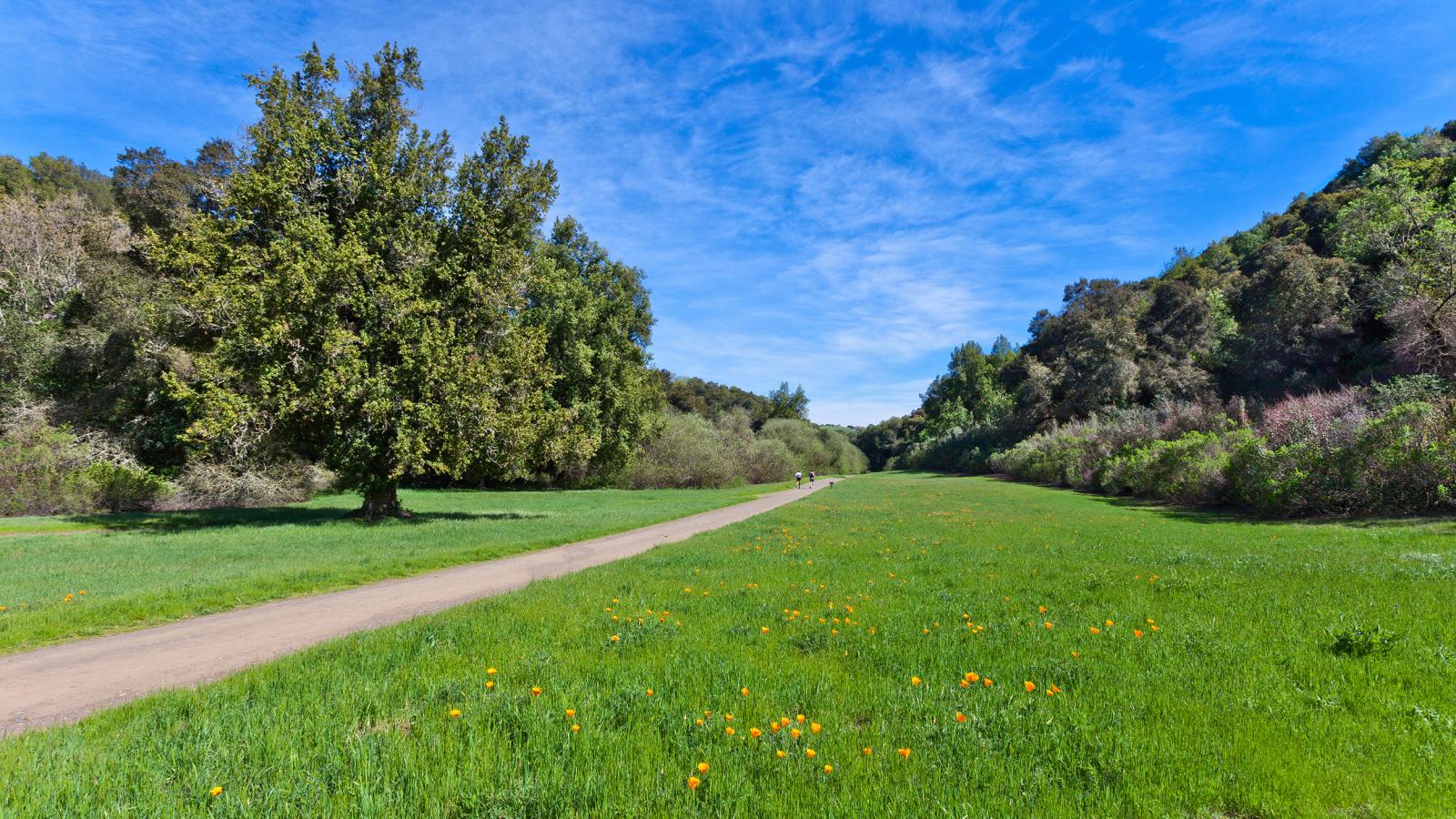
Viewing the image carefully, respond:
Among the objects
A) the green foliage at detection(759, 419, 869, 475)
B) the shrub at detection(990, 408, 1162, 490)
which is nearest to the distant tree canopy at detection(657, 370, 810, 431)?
the green foliage at detection(759, 419, 869, 475)

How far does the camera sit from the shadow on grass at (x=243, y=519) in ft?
58.3

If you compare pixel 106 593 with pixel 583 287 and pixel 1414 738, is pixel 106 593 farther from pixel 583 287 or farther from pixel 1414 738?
pixel 583 287

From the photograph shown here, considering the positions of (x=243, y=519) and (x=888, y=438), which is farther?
(x=888, y=438)

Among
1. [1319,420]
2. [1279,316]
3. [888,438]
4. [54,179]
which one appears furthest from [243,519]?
[888,438]

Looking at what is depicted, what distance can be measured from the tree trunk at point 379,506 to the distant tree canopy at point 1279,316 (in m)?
40.0

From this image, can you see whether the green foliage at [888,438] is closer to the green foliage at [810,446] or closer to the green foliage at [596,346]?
the green foliage at [810,446]

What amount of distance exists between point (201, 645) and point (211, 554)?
27.2 feet

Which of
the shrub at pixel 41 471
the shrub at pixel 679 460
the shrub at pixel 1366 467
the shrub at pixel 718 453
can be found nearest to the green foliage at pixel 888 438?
the shrub at pixel 718 453

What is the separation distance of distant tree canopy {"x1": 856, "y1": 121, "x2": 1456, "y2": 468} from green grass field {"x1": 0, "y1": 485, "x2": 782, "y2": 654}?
113 ft

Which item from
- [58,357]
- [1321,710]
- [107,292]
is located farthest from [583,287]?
[1321,710]

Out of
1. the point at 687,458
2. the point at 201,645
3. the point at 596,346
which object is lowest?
the point at 201,645

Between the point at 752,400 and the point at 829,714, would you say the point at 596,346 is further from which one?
the point at 752,400

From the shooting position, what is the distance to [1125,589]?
754 centimetres

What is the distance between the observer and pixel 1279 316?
36969 mm
